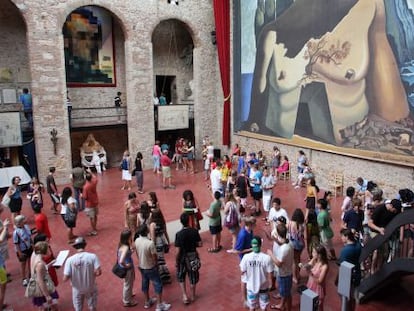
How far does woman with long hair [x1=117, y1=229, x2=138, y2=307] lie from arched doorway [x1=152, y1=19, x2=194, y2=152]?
1335cm

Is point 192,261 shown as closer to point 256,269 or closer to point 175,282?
point 256,269

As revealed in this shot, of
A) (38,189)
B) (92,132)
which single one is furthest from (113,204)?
(92,132)

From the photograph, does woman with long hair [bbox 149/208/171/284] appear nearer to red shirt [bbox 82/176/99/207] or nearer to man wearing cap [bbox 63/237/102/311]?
man wearing cap [bbox 63/237/102/311]

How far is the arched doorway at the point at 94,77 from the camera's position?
17.4 metres

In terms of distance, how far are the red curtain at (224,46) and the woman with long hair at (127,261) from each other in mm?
13783

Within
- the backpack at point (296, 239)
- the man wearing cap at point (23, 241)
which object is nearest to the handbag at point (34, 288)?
the man wearing cap at point (23, 241)

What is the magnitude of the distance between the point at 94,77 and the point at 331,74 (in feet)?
36.9

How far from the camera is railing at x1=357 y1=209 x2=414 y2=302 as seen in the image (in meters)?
5.57

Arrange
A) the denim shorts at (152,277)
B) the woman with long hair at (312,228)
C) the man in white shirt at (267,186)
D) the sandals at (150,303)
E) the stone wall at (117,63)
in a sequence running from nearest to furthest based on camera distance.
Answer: the denim shorts at (152,277) < the sandals at (150,303) < the woman with long hair at (312,228) < the man in white shirt at (267,186) < the stone wall at (117,63)

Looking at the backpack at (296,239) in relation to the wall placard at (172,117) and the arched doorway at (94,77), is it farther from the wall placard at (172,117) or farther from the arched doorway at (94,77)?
the wall placard at (172,117)

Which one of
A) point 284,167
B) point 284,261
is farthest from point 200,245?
point 284,167

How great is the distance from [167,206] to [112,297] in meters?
5.35

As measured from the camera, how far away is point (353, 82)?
1206cm

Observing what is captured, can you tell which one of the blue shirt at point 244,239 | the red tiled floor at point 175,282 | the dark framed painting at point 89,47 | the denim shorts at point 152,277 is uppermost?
the dark framed painting at point 89,47
